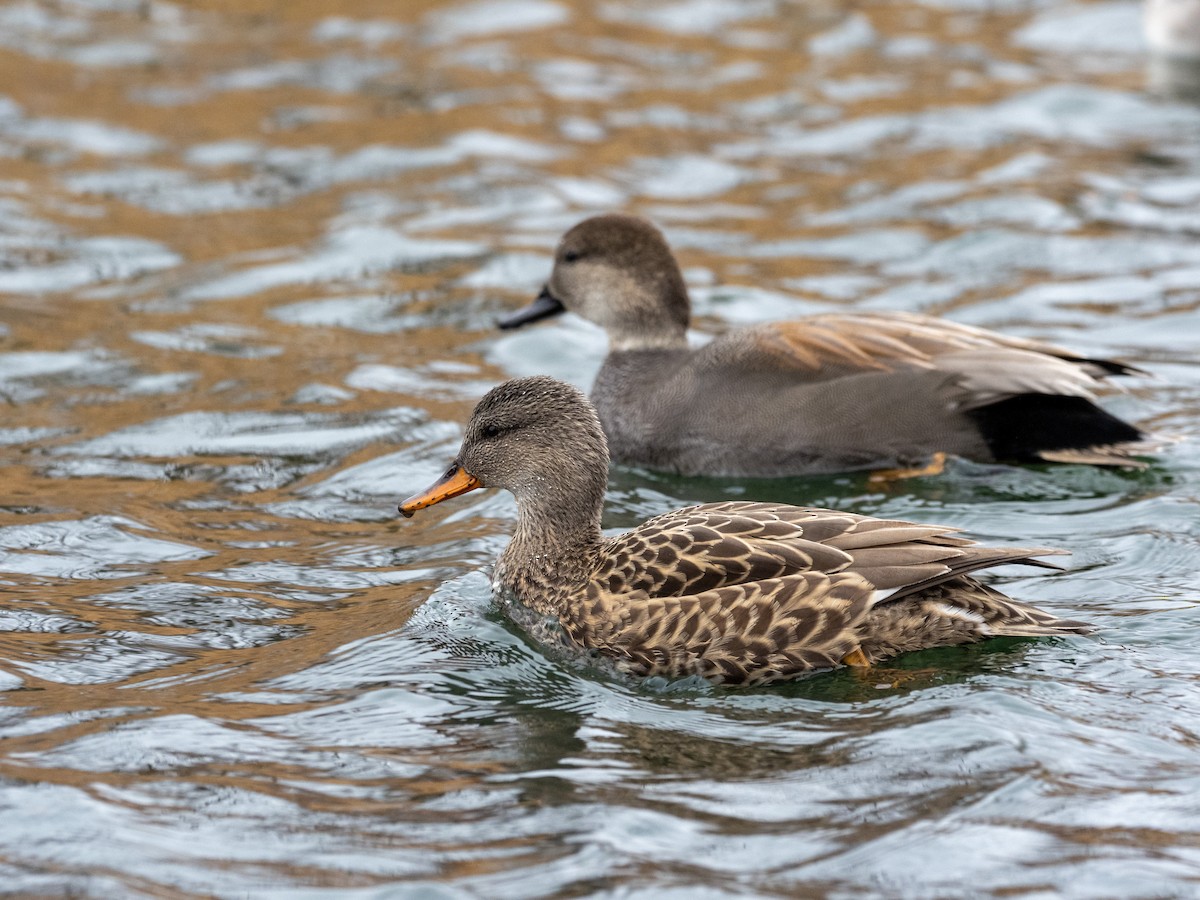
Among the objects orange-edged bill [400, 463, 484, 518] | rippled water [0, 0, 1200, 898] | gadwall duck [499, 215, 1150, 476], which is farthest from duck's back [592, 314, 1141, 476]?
orange-edged bill [400, 463, 484, 518]

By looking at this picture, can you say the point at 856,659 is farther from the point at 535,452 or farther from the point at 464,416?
the point at 464,416

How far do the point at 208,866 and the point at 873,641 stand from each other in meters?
2.46

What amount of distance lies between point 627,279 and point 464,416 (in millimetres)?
1157

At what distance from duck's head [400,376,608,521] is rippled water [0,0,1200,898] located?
48 cm

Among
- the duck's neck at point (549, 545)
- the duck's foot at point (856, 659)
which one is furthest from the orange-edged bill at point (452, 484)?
the duck's foot at point (856, 659)

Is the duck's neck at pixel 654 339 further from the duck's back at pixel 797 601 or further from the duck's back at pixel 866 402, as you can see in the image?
the duck's back at pixel 797 601

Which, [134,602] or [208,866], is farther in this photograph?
[134,602]

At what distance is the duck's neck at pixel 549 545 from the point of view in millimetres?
6684

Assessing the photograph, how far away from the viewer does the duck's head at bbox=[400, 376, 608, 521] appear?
691cm

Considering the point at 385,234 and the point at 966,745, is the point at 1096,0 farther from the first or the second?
the point at 966,745

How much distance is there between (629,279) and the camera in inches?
370

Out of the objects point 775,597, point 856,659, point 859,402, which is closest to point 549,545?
point 775,597

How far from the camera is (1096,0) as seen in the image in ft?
59.2

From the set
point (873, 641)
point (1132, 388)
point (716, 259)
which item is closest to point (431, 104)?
point (716, 259)
